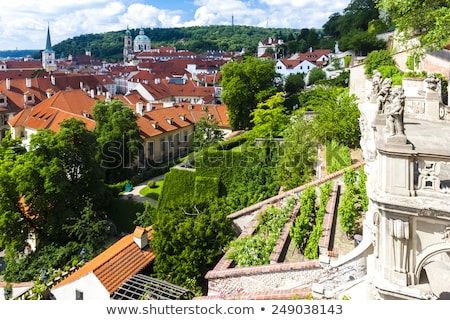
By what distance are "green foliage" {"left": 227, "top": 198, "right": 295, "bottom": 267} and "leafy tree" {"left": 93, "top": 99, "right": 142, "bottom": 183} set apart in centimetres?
1854

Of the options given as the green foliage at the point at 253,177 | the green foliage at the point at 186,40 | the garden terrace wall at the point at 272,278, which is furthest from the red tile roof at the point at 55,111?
the green foliage at the point at 186,40

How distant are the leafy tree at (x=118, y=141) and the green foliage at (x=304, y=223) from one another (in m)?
19.7

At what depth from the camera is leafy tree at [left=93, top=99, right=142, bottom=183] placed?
28.7m

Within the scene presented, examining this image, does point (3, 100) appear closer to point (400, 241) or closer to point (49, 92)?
point (49, 92)

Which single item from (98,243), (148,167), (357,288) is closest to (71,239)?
(98,243)

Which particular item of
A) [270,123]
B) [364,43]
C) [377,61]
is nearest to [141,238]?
[270,123]

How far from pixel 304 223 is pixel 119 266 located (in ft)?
19.7

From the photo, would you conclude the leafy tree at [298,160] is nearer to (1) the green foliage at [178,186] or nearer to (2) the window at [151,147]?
(1) the green foliage at [178,186]

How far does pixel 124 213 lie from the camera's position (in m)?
23.9

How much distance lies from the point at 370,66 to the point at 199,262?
724 inches

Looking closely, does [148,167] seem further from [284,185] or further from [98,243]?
[284,185]

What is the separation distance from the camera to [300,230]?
32.2ft

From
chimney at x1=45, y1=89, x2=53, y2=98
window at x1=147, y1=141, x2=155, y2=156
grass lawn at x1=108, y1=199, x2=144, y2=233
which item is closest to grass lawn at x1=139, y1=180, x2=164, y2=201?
grass lawn at x1=108, y1=199, x2=144, y2=233

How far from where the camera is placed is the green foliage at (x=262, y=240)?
10203 mm
